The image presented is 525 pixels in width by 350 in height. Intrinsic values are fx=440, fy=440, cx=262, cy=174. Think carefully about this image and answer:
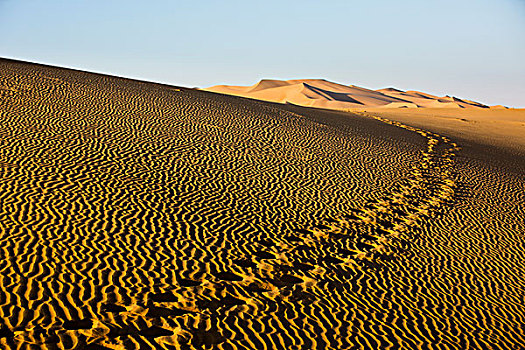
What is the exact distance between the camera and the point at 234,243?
8625 mm

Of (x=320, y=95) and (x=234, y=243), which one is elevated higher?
(x=320, y=95)

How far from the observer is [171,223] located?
911cm

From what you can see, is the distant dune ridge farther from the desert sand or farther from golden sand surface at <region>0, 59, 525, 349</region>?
golden sand surface at <region>0, 59, 525, 349</region>

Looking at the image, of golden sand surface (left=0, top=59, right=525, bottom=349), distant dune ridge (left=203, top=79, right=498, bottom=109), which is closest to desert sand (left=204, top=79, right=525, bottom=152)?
distant dune ridge (left=203, top=79, right=498, bottom=109)

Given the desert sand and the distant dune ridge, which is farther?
the distant dune ridge

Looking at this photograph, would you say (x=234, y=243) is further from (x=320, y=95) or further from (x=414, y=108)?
(x=320, y=95)

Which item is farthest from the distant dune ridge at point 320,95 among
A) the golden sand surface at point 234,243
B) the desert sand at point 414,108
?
the golden sand surface at point 234,243

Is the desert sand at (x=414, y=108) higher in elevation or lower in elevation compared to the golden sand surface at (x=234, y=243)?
higher

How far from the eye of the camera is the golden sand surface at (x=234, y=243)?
19.5ft

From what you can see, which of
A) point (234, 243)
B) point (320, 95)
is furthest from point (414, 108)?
point (234, 243)

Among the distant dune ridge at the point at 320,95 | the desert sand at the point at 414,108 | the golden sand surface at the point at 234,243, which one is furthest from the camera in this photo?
the distant dune ridge at the point at 320,95

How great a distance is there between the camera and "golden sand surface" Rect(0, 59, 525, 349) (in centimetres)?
594

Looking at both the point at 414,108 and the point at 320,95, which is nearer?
the point at 414,108

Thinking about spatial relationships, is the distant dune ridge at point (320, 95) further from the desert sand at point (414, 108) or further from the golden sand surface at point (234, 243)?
the golden sand surface at point (234, 243)
